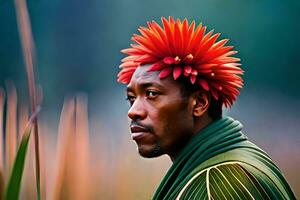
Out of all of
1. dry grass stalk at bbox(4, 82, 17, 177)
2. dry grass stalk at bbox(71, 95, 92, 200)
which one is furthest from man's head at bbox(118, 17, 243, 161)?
dry grass stalk at bbox(4, 82, 17, 177)

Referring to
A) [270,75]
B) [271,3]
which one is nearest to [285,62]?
[270,75]

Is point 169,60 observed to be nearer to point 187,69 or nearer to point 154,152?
point 187,69

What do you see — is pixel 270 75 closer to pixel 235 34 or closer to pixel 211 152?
pixel 235 34

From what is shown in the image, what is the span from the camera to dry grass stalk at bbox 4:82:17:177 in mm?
2383

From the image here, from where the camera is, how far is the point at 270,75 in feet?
7.57

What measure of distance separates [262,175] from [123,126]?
37.3 inches

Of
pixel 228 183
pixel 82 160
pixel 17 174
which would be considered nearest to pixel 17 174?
pixel 17 174

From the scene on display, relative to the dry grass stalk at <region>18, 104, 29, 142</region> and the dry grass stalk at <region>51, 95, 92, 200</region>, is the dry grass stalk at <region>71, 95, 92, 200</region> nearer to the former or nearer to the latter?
the dry grass stalk at <region>51, 95, 92, 200</region>

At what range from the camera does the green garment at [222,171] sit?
1470 millimetres

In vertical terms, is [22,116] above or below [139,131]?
above

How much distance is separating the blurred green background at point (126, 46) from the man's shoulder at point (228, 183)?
2.50ft

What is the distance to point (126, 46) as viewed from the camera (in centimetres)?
242

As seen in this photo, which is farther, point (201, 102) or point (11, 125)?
point (11, 125)

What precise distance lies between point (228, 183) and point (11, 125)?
3.91 feet
